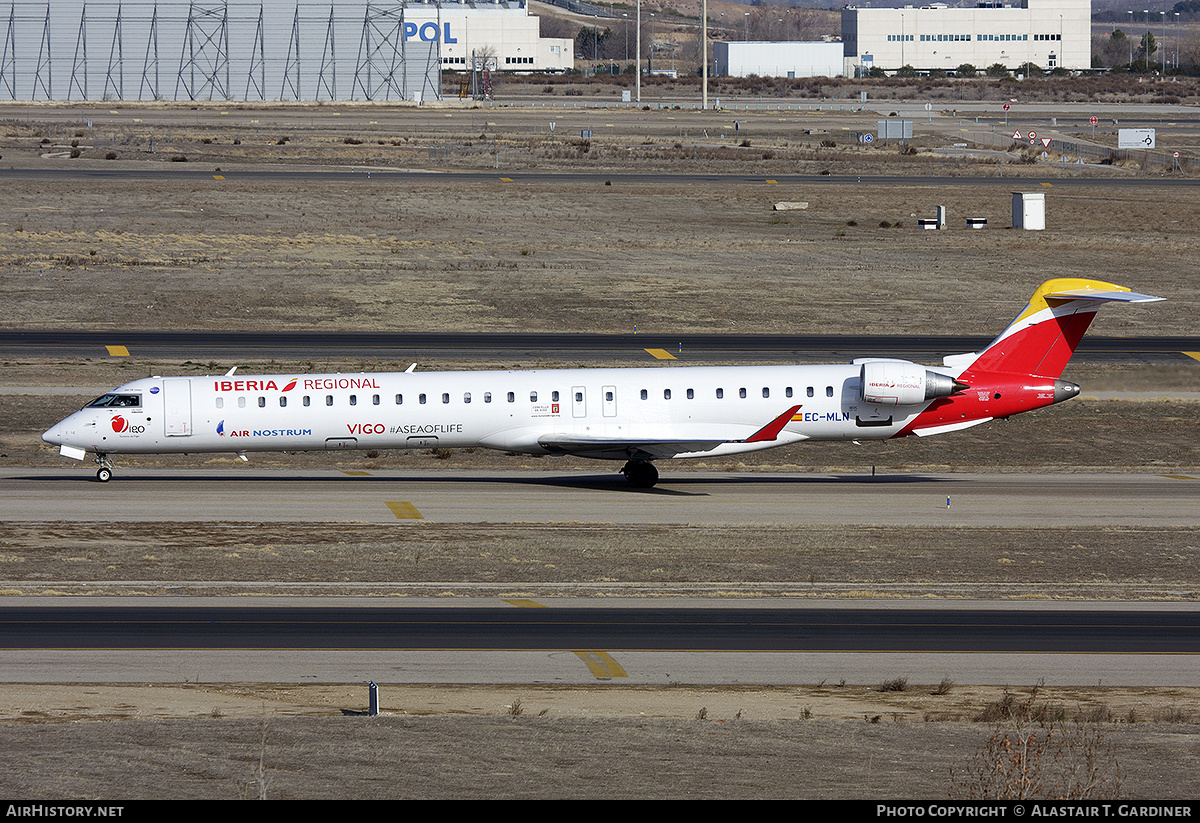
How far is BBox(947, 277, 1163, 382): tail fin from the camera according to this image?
127ft

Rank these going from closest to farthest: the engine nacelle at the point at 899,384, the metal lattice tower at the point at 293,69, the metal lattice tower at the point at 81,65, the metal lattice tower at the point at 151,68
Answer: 1. the engine nacelle at the point at 899,384
2. the metal lattice tower at the point at 81,65
3. the metal lattice tower at the point at 151,68
4. the metal lattice tower at the point at 293,69

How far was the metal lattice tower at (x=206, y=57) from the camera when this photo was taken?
142m

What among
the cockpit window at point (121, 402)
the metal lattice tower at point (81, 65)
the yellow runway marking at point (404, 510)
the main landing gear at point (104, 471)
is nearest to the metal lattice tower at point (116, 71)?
the metal lattice tower at point (81, 65)

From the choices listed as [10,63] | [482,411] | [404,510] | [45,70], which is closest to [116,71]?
[45,70]

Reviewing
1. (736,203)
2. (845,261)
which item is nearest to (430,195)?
(736,203)

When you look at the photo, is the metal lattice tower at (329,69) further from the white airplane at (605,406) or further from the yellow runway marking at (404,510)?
the yellow runway marking at (404,510)

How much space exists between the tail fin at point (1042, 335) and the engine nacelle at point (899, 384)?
4.66ft

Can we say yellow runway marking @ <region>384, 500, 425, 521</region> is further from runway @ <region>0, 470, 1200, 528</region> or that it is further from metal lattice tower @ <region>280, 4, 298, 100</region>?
metal lattice tower @ <region>280, 4, 298, 100</region>

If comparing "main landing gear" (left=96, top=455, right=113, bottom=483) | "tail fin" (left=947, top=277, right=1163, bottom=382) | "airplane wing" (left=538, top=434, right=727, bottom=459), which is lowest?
"main landing gear" (left=96, top=455, right=113, bottom=483)

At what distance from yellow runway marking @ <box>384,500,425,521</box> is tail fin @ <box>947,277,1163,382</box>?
15.9m

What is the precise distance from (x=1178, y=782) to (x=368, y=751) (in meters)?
9.48

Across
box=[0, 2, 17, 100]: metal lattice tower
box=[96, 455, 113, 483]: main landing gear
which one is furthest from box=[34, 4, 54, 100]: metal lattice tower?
box=[96, 455, 113, 483]: main landing gear

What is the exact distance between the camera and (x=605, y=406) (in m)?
38.3

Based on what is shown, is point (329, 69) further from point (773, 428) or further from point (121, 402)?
point (773, 428)
